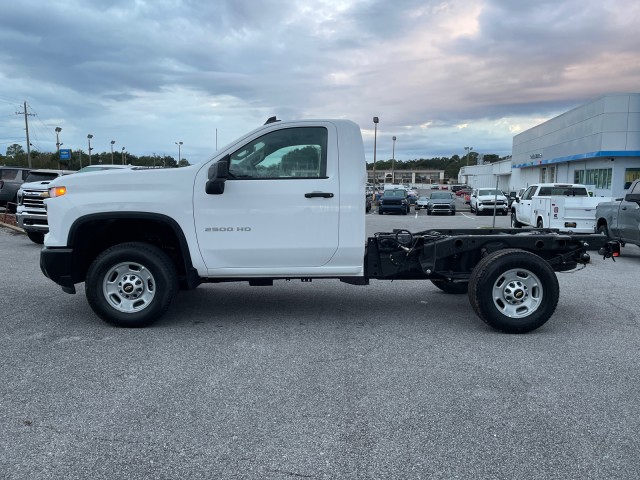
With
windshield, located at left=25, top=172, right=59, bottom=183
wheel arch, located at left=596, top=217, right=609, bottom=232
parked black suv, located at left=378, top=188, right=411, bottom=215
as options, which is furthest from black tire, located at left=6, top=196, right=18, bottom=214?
wheel arch, located at left=596, top=217, right=609, bottom=232

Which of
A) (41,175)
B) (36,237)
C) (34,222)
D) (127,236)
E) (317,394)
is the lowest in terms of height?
(317,394)

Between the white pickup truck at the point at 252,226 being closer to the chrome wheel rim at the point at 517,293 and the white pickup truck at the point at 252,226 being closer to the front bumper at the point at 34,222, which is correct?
the chrome wheel rim at the point at 517,293

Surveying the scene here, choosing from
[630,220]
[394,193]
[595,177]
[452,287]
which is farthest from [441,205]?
[452,287]

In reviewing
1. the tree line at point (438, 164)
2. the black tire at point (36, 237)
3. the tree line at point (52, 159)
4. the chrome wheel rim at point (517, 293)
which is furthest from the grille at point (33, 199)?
the tree line at point (438, 164)

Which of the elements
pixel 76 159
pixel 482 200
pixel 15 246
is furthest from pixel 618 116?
pixel 76 159

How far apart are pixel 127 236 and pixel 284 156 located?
2152 mm

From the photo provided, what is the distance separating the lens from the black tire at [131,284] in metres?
5.78

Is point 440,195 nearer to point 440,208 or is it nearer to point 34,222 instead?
point 440,208

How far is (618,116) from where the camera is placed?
35344 millimetres

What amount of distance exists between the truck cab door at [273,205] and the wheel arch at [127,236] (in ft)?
0.88

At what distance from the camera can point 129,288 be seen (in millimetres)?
5871

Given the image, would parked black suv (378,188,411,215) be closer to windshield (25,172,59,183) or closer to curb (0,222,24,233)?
windshield (25,172,59,183)

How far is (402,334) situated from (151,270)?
9.07ft

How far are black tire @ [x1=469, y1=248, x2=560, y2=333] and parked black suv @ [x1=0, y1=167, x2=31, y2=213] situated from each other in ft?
64.0
